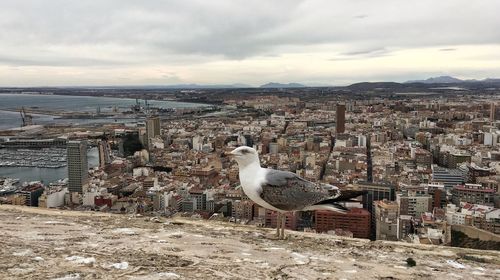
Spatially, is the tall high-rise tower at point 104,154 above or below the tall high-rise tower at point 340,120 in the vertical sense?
Result: below

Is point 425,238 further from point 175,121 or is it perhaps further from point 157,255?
point 175,121

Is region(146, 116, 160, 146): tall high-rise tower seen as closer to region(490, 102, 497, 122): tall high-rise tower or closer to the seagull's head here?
region(490, 102, 497, 122): tall high-rise tower

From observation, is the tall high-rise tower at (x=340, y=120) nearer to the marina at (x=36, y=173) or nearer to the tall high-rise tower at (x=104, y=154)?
the tall high-rise tower at (x=104, y=154)

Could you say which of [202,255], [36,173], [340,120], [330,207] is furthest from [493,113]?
[202,255]

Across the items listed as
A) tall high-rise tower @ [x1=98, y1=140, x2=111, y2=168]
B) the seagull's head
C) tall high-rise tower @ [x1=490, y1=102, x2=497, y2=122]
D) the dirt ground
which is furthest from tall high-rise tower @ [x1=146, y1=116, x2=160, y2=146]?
the seagull's head

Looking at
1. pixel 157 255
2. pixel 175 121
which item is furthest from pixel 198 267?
pixel 175 121

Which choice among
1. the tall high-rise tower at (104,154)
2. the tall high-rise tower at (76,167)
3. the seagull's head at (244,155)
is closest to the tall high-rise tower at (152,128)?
the tall high-rise tower at (104,154)
